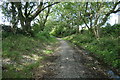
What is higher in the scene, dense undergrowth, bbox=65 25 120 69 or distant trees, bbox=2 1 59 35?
distant trees, bbox=2 1 59 35

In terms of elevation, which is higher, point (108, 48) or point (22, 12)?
point (22, 12)

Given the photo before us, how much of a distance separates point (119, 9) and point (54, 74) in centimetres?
1375

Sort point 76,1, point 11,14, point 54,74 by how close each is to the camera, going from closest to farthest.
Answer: point 54,74 → point 11,14 → point 76,1

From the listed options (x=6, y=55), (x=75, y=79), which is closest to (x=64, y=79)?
(x=75, y=79)

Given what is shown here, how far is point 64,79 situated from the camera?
4625mm

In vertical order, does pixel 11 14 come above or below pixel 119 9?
below

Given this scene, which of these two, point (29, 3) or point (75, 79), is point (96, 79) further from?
point (29, 3)

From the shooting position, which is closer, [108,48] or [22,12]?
[108,48]

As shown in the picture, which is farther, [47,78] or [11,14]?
[11,14]

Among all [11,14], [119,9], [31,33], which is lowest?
[31,33]

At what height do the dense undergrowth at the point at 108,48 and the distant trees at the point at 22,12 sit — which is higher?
the distant trees at the point at 22,12

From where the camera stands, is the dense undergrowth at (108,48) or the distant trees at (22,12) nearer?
the dense undergrowth at (108,48)

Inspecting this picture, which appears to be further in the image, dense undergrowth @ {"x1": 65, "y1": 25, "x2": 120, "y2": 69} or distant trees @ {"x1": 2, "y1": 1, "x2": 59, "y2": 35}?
distant trees @ {"x1": 2, "y1": 1, "x2": 59, "y2": 35}

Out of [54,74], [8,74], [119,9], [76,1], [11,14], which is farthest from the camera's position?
[76,1]
